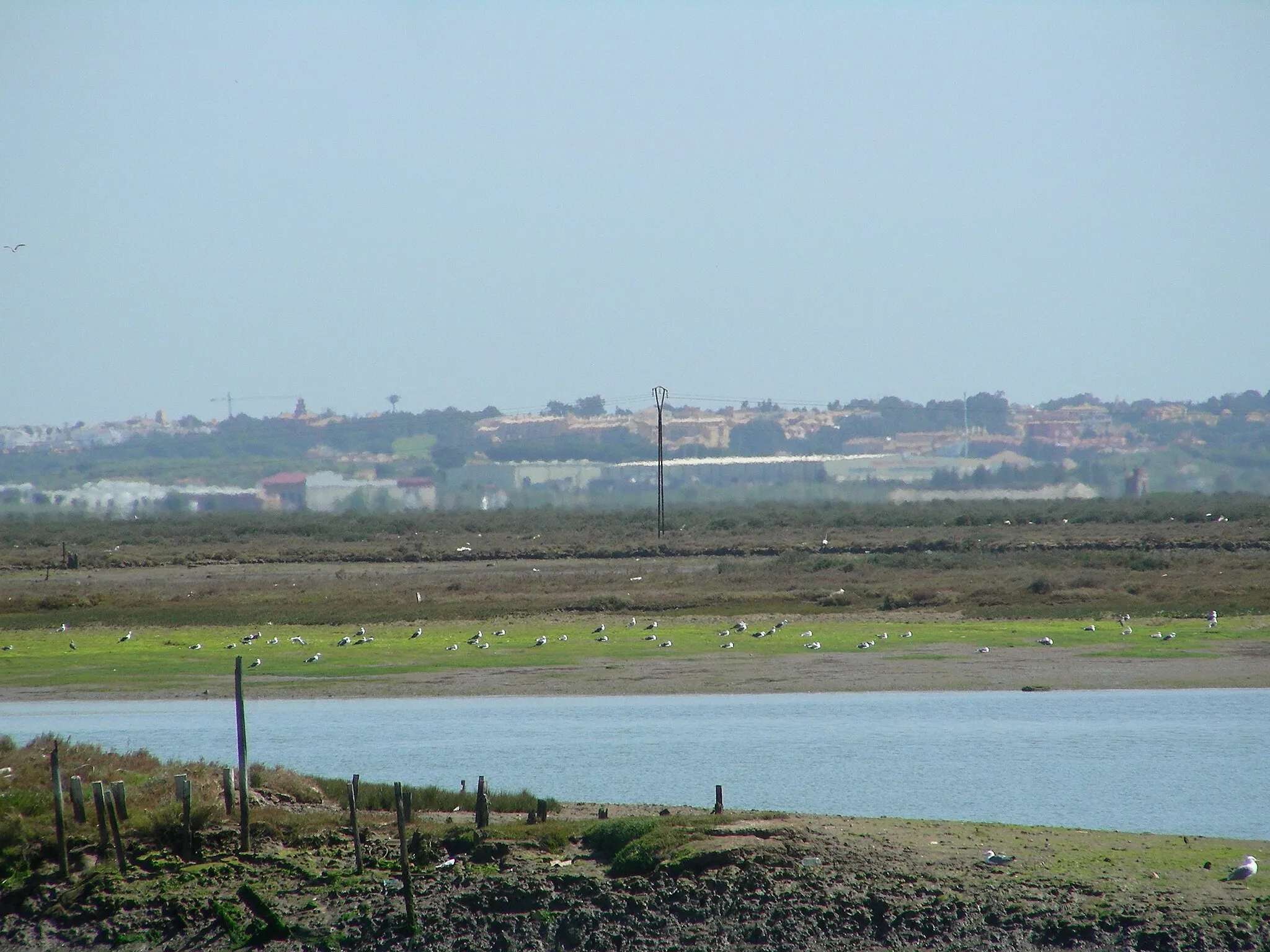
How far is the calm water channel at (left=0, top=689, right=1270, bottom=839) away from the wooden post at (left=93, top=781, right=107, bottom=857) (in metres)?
5.75

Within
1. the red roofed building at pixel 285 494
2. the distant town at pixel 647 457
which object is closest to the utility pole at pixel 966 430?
the distant town at pixel 647 457

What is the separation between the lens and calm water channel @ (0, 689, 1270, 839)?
16.3 meters

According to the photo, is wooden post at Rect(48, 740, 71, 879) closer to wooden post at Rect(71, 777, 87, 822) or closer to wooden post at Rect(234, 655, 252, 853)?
wooden post at Rect(71, 777, 87, 822)

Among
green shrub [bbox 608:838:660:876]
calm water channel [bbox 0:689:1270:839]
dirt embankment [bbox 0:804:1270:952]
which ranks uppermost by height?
green shrub [bbox 608:838:660:876]

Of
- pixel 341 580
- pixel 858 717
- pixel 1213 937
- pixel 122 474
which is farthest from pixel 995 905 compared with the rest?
pixel 122 474

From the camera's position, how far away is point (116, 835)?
12.4 m

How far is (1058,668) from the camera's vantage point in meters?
25.4

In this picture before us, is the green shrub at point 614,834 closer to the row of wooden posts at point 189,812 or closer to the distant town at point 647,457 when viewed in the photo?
the row of wooden posts at point 189,812

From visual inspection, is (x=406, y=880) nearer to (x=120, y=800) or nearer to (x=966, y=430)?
(x=120, y=800)

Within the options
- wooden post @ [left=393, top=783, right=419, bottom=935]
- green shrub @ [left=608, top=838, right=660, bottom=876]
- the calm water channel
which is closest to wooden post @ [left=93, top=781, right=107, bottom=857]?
wooden post @ [left=393, top=783, right=419, bottom=935]

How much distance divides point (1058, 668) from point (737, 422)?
136m

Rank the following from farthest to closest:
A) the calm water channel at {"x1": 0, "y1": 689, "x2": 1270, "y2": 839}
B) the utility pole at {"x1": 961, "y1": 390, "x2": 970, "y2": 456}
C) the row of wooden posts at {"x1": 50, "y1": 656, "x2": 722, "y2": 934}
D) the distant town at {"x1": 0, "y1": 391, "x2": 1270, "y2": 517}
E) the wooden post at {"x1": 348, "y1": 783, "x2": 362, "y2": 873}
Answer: the utility pole at {"x1": 961, "y1": 390, "x2": 970, "y2": 456}
the distant town at {"x1": 0, "y1": 391, "x2": 1270, "y2": 517}
the calm water channel at {"x1": 0, "y1": 689, "x2": 1270, "y2": 839}
the wooden post at {"x1": 348, "y1": 783, "x2": 362, "y2": 873}
the row of wooden posts at {"x1": 50, "y1": 656, "x2": 722, "y2": 934}

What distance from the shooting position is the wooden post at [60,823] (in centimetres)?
1229

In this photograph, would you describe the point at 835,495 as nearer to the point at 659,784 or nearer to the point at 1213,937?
the point at 659,784
